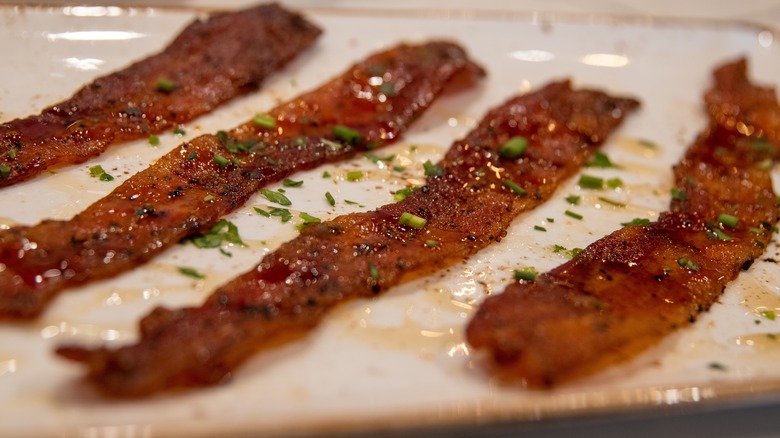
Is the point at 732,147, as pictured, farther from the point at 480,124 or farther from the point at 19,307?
the point at 19,307

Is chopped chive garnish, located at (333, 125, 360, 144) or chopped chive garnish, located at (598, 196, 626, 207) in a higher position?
chopped chive garnish, located at (333, 125, 360, 144)

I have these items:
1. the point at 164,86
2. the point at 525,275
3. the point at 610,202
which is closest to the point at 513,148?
the point at 610,202

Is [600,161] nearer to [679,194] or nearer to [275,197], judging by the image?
[679,194]

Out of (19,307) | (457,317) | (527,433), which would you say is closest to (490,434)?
(527,433)

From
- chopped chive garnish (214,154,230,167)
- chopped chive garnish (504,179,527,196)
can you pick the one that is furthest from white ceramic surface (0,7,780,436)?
chopped chive garnish (214,154,230,167)

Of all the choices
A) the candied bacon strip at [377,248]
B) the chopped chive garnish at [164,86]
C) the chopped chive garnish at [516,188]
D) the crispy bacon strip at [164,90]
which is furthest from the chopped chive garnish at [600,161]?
the chopped chive garnish at [164,86]

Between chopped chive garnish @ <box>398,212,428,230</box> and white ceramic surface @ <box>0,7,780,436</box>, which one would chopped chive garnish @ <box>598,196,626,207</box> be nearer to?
white ceramic surface @ <box>0,7,780,436</box>
